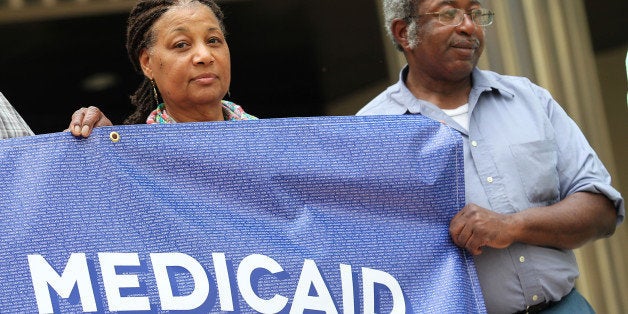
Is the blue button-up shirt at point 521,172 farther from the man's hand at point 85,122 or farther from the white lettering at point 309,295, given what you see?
the man's hand at point 85,122

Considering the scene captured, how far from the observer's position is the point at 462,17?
3.30 m

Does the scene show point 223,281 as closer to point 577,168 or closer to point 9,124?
point 9,124

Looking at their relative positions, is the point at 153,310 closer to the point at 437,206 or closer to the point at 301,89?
the point at 437,206

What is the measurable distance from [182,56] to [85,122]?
0.33 meters

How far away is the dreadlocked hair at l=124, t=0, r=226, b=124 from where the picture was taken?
9.68ft

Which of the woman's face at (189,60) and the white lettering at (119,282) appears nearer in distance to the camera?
the white lettering at (119,282)

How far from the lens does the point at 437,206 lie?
2.93 m

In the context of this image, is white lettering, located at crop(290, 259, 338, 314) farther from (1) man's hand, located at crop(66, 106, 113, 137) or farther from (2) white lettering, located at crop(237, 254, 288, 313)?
(1) man's hand, located at crop(66, 106, 113, 137)

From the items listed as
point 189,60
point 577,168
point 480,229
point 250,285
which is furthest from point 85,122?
point 577,168

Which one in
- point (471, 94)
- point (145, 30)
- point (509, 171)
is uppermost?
point (145, 30)

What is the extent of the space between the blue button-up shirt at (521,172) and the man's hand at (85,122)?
1033 mm

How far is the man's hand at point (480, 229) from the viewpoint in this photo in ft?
9.41

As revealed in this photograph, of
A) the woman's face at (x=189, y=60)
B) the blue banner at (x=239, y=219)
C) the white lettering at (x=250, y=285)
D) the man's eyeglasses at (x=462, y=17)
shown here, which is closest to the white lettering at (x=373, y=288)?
the blue banner at (x=239, y=219)

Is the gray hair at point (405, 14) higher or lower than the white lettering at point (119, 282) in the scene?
higher
